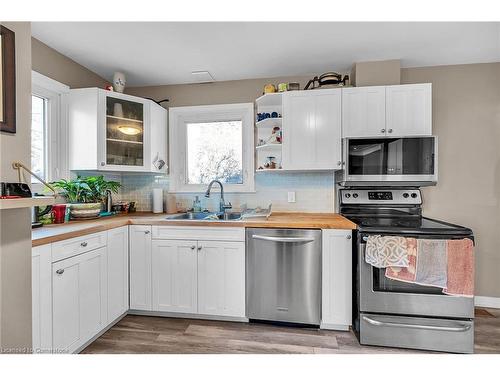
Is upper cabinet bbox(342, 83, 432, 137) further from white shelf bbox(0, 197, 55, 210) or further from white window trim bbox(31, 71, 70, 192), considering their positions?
white window trim bbox(31, 71, 70, 192)

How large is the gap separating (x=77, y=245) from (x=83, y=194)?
0.68m

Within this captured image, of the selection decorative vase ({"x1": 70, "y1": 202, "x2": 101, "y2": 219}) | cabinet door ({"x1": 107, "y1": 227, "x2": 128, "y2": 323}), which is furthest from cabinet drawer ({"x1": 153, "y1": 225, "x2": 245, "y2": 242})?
decorative vase ({"x1": 70, "y1": 202, "x2": 101, "y2": 219})

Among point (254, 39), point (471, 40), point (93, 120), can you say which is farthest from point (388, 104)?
point (93, 120)

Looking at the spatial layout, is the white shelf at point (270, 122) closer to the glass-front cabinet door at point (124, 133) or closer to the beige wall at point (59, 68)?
the glass-front cabinet door at point (124, 133)

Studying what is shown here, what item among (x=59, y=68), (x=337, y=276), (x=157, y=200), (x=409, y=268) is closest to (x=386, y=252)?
(x=409, y=268)

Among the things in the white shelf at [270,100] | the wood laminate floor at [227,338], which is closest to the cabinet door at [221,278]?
the wood laminate floor at [227,338]

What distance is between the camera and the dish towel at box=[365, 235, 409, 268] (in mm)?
1745

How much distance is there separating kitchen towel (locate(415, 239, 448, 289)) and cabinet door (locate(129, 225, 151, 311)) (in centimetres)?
205

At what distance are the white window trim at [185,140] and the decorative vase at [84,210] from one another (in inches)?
33.9

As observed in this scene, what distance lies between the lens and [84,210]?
2.18 m

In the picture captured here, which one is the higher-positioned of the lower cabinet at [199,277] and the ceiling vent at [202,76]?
the ceiling vent at [202,76]

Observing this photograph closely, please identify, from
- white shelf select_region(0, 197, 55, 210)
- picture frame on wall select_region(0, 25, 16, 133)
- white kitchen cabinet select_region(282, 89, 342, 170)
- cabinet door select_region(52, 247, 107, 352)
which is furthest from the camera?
white kitchen cabinet select_region(282, 89, 342, 170)

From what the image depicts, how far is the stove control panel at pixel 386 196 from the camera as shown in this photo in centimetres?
243

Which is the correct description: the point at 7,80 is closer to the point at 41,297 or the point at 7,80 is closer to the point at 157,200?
the point at 41,297
